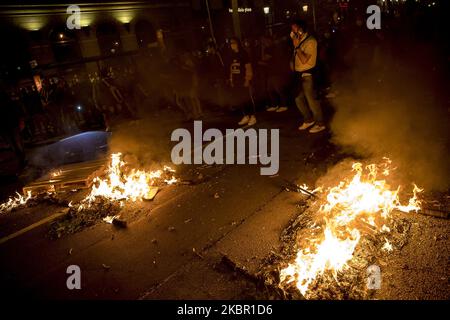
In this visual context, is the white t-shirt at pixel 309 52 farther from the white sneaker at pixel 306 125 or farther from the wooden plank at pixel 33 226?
the wooden plank at pixel 33 226

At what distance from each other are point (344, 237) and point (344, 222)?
0.26m

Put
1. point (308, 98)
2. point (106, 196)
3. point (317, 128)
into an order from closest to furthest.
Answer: point (106, 196) < point (308, 98) < point (317, 128)

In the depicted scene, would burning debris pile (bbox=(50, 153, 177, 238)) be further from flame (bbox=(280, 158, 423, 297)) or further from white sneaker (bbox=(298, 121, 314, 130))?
white sneaker (bbox=(298, 121, 314, 130))

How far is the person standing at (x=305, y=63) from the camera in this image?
22.4 feet

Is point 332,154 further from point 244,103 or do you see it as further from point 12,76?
point 12,76

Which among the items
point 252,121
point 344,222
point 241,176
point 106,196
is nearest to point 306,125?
point 252,121

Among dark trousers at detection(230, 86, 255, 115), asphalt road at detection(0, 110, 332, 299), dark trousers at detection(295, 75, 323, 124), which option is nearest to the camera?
asphalt road at detection(0, 110, 332, 299)

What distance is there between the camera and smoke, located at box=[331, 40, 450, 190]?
17.5ft

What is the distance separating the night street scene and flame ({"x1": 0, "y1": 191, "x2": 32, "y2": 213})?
4.6 inches

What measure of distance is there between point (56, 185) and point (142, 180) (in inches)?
78.3

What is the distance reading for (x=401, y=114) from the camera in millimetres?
7707

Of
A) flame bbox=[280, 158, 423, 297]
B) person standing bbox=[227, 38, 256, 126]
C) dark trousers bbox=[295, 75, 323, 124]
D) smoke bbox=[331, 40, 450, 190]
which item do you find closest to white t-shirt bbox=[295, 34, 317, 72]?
dark trousers bbox=[295, 75, 323, 124]

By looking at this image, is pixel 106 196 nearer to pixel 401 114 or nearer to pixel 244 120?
pixel 244 120

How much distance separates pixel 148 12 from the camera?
96.7 ft
